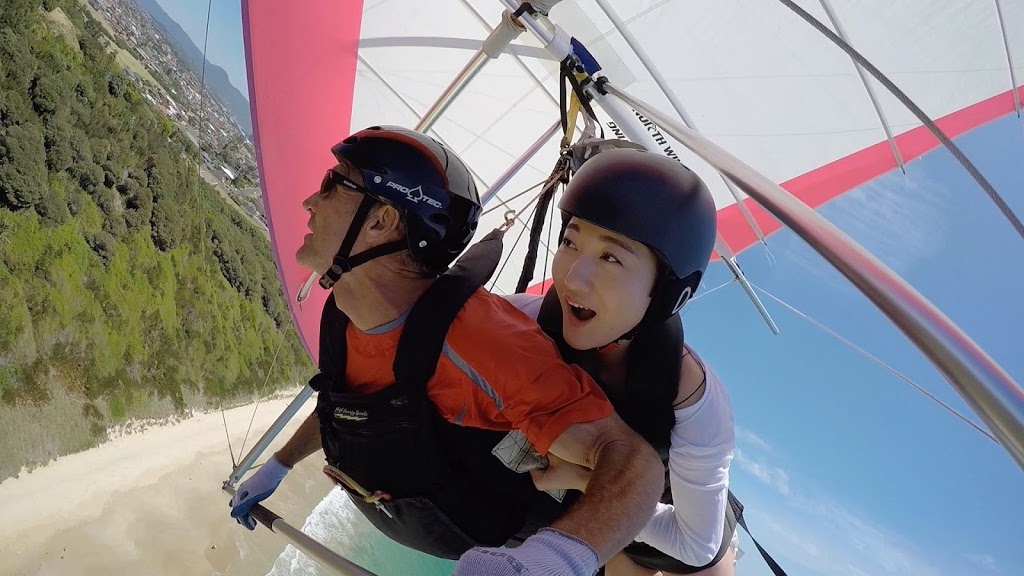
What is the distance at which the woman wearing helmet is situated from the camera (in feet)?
5.06

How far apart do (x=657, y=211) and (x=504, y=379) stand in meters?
0.55

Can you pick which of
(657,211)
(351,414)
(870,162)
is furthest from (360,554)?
(870,162)

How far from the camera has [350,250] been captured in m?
1.63

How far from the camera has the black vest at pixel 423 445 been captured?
145cm

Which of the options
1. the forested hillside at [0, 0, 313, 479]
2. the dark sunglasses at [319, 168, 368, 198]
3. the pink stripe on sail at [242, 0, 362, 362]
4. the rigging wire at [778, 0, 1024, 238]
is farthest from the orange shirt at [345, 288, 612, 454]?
the forested hillside at [0, 0, 313, 479]

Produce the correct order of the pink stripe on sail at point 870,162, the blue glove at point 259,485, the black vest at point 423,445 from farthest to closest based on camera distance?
the pink stripe on sail at point 870,162 → the blue glove at point 259,485 → the black vest at point 423,445

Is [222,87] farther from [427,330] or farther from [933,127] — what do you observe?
[933,127]

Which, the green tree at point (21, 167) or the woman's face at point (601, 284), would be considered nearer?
the woman's face at point (601, 284)

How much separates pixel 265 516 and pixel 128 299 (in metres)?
16.0

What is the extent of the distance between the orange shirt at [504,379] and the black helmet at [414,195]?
0.18m

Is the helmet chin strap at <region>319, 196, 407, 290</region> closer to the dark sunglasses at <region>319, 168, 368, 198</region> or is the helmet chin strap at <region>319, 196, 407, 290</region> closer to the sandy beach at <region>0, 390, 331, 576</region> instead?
the dark sunglasses at <region>319, 168, 368, 198</region>

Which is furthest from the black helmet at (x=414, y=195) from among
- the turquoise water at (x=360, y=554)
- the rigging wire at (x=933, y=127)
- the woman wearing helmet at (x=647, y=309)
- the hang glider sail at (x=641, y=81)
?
the turquoise water at (x=360, y=554)

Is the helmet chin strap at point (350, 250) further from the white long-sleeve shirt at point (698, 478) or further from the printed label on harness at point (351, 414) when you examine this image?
the white long-sleeve shirt at point (698, 478)

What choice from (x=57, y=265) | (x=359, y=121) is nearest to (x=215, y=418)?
(x=57, y=265)
